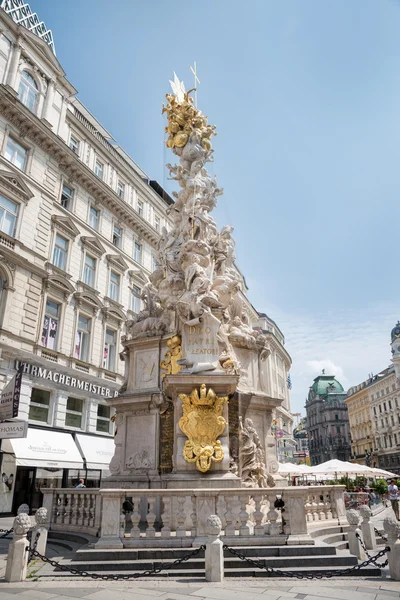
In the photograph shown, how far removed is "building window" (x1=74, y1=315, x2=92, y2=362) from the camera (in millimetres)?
25173

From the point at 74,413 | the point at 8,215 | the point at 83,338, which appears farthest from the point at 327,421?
the point at 8,215

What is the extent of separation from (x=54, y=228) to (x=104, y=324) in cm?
667

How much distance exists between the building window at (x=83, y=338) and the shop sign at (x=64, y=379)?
5.53 feet

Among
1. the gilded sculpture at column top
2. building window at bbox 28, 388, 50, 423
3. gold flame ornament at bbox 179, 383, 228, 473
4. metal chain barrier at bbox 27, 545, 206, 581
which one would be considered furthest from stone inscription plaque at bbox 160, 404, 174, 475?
building window at bbox 28, 388, 50, 423

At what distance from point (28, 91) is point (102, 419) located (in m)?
20.0

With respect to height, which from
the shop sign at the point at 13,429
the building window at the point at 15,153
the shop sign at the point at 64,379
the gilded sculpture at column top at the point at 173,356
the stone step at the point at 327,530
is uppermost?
the building window at the point at 15,153

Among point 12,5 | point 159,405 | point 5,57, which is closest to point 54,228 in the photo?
point 5,57

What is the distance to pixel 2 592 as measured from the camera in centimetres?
559

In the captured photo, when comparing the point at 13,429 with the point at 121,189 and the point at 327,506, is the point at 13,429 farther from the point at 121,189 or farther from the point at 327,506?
the point at 121,189

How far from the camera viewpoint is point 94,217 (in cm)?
2980

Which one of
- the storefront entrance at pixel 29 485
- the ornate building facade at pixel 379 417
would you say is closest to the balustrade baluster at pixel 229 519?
the storefront entrance at pixel 29 485

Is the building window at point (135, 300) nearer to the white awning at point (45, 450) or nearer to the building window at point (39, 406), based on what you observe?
the building window at point (39, 406)

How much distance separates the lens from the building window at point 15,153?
2288cm

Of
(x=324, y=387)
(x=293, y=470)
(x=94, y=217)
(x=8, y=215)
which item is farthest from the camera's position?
A: (x=324, y=387)
